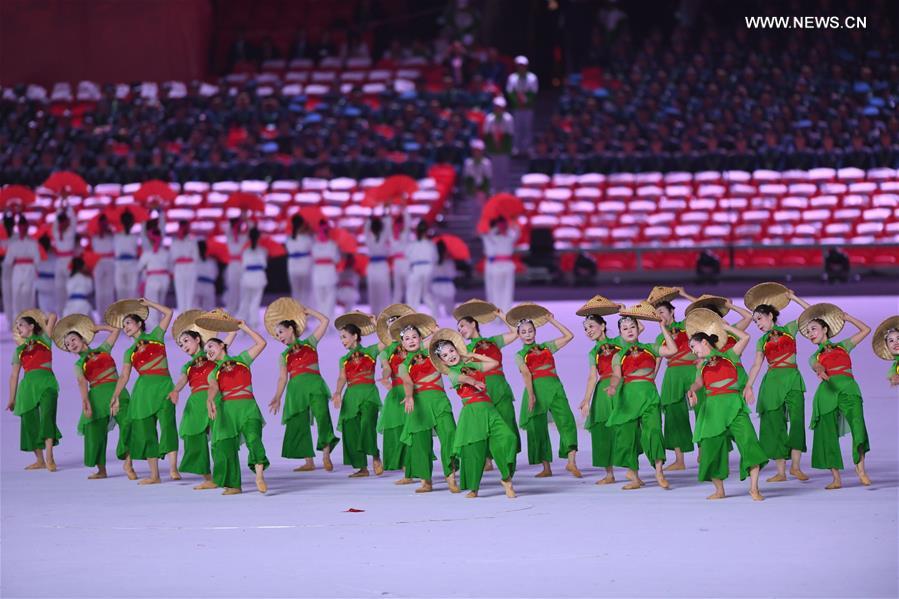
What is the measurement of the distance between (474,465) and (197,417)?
159 cm

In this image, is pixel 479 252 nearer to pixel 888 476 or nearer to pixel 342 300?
pixel 342 300

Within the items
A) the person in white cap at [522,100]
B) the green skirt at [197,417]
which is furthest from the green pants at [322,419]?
the person in white cap at [522,100]

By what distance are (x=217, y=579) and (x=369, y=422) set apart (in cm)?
262

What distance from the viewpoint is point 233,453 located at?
8422 mm

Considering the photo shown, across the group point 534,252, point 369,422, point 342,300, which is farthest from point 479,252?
point 369,422

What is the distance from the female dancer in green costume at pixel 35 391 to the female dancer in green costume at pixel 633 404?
3.43 meters

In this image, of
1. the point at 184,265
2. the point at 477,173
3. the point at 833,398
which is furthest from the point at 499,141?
the point at 833,398

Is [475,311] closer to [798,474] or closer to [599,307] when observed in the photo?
[599,307]

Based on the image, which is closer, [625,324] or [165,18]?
[625,324]

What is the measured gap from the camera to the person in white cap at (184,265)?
17406 mm

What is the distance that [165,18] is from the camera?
26.5 metres

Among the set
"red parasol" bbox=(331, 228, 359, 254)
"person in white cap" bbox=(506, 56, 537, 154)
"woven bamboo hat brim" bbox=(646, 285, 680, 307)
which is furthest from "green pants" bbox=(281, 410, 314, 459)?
"person in white cap" bbox=(506, 56, 537, 154)

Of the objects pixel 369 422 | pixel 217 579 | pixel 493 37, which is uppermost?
pixel 493 37

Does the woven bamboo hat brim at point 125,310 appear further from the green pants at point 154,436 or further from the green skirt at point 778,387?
A: the green skirt at point 778,387
